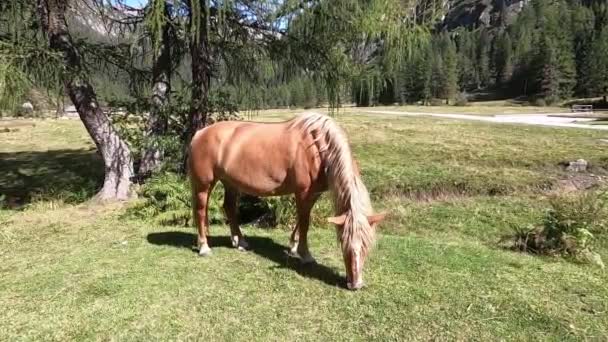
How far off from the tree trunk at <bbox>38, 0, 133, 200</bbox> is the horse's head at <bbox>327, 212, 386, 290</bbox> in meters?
6.67

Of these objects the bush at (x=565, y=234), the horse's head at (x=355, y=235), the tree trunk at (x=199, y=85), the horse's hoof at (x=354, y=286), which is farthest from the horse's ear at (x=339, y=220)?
the tree trunk at (x=199, y=85)

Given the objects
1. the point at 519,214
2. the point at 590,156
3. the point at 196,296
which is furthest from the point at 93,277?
the point at 590,156

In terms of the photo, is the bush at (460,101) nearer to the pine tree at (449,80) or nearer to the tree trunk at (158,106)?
the pine tree at (449,80)

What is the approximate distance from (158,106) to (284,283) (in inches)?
271

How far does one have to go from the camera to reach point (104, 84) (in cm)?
1104

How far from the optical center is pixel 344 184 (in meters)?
5.04

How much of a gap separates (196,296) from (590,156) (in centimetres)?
1346

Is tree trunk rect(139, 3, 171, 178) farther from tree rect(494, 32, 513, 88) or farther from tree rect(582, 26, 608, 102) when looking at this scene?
tree rect(494, 32, 513, 88)

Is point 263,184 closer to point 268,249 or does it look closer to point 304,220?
point 304,220

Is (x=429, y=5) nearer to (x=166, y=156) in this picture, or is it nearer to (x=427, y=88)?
(x=166, y=156)

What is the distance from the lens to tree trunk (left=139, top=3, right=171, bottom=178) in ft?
35.4

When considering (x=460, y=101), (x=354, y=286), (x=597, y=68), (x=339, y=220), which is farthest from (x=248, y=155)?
(x=597, y=68)

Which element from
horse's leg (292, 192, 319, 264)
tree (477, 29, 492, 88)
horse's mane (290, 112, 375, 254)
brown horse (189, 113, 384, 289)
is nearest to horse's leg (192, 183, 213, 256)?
brown horse (189, 113, 384, 289)

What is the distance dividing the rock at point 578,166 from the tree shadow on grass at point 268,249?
947 cm
